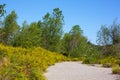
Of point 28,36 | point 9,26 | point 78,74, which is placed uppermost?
point 9,26

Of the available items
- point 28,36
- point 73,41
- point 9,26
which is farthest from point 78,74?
point 73,41

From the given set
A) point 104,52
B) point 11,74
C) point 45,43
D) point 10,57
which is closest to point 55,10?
point 45,43

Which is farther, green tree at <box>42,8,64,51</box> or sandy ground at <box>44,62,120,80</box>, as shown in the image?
green tree at <box>42,8,64,51</box>

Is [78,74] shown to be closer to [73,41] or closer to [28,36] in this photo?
[28,36]

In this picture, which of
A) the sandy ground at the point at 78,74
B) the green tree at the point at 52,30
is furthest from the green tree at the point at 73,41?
the sandy ground at the point at 78,74

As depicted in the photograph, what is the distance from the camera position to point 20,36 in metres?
45.0

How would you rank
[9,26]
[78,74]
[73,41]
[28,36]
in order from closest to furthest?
[78,74] < [9,26] < [28,36] < [73,41]

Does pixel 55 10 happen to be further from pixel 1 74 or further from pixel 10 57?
pixel 1 74

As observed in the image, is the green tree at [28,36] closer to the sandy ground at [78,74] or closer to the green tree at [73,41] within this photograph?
the green tree at [73,41]

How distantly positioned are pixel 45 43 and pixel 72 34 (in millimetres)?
8715

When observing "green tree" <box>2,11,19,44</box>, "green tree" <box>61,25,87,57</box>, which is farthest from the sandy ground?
"green tree" <box>61,25,87,57</box>

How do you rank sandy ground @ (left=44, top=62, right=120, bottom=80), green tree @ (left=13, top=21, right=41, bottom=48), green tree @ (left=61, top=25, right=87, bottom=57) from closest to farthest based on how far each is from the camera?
sandy ground @ (left=44, top=62, right=120, bottom=80), green tree @ (left=13, top=21, right=41, bottom=48), green tree @ (left=61, top=25, right=87, bottom=57)

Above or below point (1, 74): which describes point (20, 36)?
above

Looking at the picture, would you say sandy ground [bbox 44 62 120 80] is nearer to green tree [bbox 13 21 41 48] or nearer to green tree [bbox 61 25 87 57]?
green tree [bbox 13 21 41 48]
